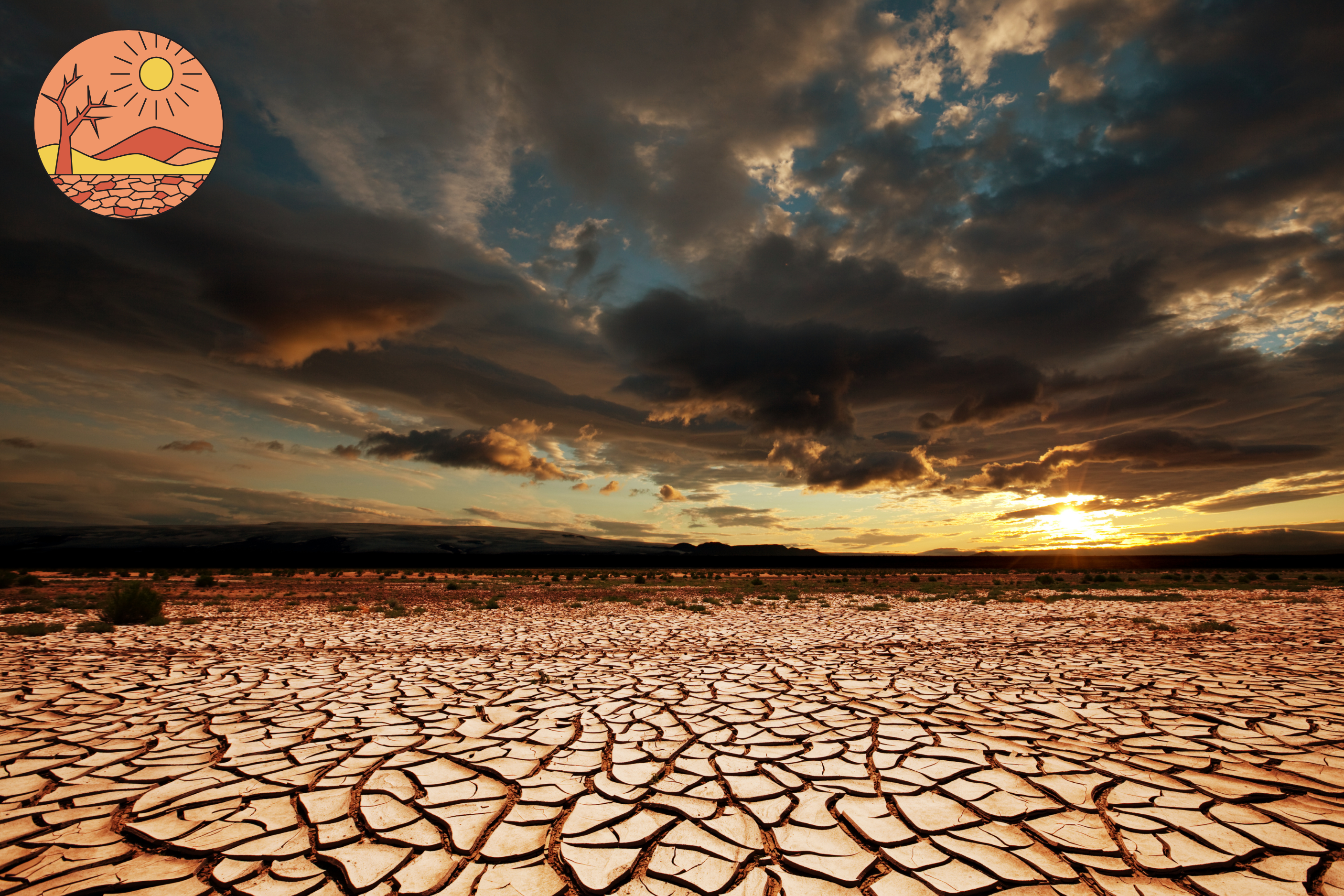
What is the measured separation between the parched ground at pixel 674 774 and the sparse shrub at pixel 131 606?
2.97 metres

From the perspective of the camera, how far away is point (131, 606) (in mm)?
9586

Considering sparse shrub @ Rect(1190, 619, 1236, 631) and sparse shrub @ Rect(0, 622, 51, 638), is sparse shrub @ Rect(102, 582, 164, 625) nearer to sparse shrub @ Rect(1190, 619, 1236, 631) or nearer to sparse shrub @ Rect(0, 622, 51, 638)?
sparse shrub @ Rect(0, 622, 51, 638)

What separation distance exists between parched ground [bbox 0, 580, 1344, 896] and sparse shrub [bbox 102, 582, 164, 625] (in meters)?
2.97

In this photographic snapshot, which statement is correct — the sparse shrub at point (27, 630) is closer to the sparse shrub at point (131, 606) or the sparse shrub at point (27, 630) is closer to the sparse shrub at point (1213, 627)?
Result: the sparse shrub at point (131, 606)

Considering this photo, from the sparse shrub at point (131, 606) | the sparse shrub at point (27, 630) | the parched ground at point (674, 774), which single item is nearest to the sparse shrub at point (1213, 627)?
the parched ground at point (674, 774)

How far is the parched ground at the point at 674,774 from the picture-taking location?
2346 millimetres

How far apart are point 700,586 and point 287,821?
21.0 meters

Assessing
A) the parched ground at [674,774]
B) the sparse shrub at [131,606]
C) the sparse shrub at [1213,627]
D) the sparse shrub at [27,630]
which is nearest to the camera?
the parched ground at [674,774]

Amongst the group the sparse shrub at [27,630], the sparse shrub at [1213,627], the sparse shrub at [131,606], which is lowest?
the sparse shrub at [27,630]

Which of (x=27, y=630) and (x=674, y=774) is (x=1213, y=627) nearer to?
(x=674, y=774)

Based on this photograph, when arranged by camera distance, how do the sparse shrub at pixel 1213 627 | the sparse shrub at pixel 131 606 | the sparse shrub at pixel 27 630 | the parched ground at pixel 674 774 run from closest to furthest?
the parched ground at pixel 674 774 < the sparse shrub at pixel 27 630 < the sparse shrub at pixel 1213 627 < the sparse shrub at pixel 131 606

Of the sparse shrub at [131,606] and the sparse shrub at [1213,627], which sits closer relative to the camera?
the sparse shrub at [1213,627]

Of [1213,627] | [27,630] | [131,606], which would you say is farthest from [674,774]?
[131,606]

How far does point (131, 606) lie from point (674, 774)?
1139 cm
